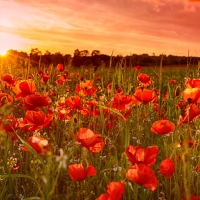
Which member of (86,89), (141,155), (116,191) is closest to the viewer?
(116,191)

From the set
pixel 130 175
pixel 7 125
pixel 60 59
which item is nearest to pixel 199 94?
pixel 130 175

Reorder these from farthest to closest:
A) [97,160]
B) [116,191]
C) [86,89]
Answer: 1. [86,89]
2. [97,160]
3. [116,191]

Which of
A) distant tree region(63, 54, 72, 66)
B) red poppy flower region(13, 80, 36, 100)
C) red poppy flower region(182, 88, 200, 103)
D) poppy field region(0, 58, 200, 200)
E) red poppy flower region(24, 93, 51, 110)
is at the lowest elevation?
poppy field region(0, 58, 200, 200)

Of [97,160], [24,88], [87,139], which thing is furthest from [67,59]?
[87,139]

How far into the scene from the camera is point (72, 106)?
3.14 meters

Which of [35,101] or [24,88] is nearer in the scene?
[35,101]

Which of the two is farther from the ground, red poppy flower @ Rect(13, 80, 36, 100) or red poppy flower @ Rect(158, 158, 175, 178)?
red poppy flower @ Rect(13, 80, 36, 100)

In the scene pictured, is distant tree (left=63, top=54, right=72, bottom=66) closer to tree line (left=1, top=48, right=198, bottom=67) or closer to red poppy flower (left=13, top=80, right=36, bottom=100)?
tree line (left=1, top=48, right=198, bottom=67)

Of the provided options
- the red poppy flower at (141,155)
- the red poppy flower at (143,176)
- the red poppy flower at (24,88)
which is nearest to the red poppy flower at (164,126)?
the red poppy flower at (141,155)

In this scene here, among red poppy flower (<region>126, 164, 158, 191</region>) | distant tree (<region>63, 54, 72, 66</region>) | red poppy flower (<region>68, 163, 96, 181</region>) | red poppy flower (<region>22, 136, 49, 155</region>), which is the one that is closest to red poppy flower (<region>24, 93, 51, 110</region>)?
red poppy flower (<region>22, 136, 49, 155</region>)

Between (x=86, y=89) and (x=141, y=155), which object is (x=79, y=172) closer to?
(x=141, y=155)

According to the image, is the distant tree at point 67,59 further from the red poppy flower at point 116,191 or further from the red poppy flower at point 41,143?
the red poppy flower at point 116,191

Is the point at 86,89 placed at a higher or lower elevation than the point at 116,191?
higher

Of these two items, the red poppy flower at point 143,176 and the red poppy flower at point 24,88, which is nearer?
the red poppy flower at point 143,176
